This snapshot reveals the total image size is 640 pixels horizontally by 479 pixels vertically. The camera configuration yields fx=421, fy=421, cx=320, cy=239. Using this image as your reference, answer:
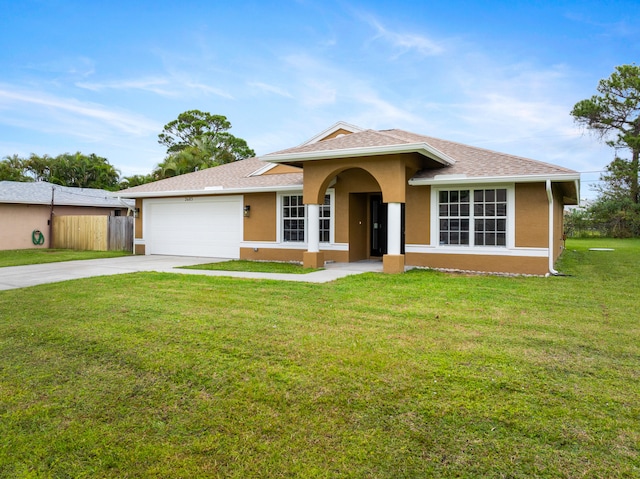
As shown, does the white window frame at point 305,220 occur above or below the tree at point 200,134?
below

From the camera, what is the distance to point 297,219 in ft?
44.8

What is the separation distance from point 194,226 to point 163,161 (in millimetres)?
13888

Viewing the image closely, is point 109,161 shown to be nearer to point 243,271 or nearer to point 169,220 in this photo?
point 169,220

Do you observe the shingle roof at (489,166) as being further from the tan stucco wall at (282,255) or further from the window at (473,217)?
the tan stucco wall at (282,255)

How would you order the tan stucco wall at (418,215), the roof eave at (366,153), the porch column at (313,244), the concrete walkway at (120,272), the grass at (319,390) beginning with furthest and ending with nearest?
the porch column at (313,244) → the tan stucco wall at (418,215) → the roof eave at (366,153) → the concrete walkway at (120,272) → the grass at (319,390)

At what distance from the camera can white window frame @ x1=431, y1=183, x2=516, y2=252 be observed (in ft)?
35.1

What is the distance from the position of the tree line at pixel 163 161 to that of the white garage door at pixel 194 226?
895 cm

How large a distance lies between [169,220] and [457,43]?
13.1m

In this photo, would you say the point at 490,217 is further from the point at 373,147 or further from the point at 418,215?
the point at 373,147

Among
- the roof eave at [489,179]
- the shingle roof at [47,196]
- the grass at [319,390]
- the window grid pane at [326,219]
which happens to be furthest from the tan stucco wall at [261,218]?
the shingle roof at [47,196]

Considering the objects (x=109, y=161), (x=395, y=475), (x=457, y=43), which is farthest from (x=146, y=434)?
(x=109, y=161)

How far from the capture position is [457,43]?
16.2 m

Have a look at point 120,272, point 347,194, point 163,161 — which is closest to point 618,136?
point 347,194

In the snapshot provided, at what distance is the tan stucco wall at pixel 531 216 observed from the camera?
408 inches
